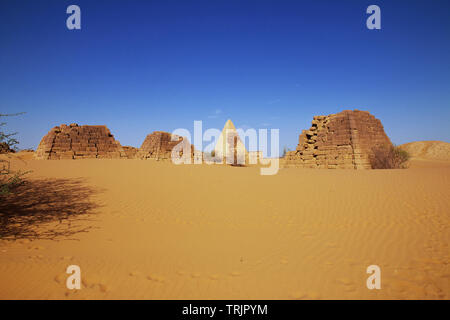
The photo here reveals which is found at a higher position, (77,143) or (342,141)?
(77,143)

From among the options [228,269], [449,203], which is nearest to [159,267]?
[228,269]

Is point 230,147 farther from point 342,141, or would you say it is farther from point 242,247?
point 242,247

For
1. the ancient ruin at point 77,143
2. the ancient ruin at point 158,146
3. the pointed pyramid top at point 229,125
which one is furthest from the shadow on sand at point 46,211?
the pointed pyramid top at point 229,125

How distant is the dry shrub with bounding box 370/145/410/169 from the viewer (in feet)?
44.7

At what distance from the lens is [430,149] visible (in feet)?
108

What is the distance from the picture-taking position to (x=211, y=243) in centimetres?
379

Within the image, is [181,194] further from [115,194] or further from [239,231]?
[239,231]

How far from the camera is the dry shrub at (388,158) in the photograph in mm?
13625

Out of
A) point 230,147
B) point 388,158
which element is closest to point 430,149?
point 388,158

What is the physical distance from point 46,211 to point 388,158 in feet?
54.0

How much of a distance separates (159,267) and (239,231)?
1.78 metres

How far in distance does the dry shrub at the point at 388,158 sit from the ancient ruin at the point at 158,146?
15718 millimetres

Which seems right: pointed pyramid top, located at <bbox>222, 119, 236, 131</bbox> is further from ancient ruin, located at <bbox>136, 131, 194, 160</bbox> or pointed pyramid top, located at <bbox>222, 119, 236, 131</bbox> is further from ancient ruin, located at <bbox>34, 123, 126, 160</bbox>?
ancient ruin, located at <bbox>34, 123, 126, 160</bbox>

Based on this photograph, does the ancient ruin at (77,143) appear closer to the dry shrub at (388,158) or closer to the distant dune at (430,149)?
the dry shrub at (388,158)
